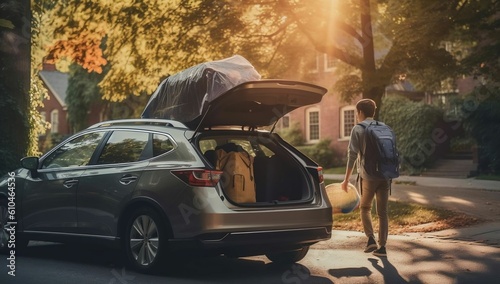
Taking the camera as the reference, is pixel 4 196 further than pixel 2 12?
No

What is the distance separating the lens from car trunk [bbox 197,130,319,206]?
8.62 meters

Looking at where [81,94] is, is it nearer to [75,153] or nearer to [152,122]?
[75,153]

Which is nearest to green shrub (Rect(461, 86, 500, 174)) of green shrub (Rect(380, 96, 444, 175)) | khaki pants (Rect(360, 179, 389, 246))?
green shrub (Rect(380, 96, 444, 175))

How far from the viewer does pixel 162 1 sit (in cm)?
1952

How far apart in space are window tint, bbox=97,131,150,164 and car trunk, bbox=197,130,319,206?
719mm

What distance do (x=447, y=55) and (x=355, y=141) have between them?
31.5ft

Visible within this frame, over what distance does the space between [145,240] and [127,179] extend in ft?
2.37

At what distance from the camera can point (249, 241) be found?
25.6ft

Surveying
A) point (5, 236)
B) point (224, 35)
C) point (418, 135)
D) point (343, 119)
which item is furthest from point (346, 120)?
point (5, 236)

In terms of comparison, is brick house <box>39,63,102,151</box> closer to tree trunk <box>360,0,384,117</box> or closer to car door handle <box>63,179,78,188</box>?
tree trunk <box>360,0,384,117</box>

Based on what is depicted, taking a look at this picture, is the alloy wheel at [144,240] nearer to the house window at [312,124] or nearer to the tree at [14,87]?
the tree at [14,87]

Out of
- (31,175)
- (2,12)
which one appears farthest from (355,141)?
(2,12)

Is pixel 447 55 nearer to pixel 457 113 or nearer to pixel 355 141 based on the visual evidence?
pixel 355 141

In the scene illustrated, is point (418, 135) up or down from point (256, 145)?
up
